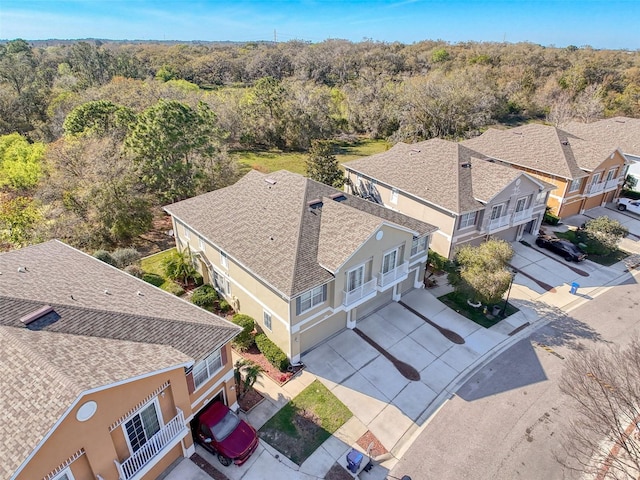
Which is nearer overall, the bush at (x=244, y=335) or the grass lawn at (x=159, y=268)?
the bush at (x=244, y=335)

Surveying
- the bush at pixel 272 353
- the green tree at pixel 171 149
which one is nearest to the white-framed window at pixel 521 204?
the bush at pixel 272 353

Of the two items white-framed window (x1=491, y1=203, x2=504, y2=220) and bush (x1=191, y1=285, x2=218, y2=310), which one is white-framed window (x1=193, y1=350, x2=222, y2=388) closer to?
bush (x1=191, y1=285, x2=218, y2=310)

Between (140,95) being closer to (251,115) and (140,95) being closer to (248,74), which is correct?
(251,115)

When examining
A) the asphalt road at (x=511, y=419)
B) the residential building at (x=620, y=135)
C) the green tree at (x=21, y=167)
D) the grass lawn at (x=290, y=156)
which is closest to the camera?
the asphalt road at (x=511, y=419)

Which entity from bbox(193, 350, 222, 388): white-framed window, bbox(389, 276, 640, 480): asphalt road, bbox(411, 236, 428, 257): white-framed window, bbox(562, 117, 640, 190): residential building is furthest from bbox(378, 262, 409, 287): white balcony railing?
bbox(562, 117, 640, 190): residential building

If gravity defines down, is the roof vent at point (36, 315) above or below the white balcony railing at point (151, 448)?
above

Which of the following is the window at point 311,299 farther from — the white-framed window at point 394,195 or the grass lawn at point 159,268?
the white-framed window at point 394,195
